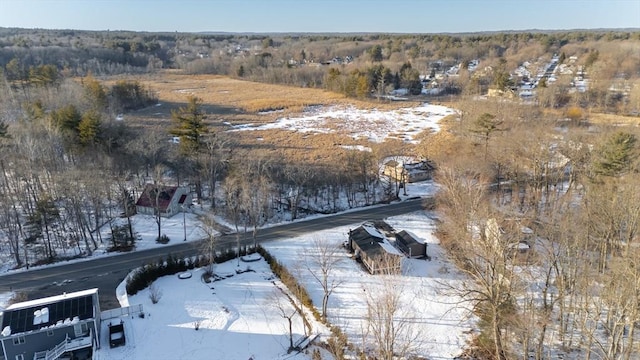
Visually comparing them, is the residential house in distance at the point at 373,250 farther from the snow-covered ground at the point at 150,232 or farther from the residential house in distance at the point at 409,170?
the residential house in distance at the point at 409,170

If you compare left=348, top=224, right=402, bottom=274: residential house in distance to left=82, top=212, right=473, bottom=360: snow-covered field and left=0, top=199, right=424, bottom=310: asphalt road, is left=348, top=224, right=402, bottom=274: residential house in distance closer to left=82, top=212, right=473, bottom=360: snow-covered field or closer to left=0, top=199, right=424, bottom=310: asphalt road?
left=82, top=212, right=473, bottom=360: snow-covered field

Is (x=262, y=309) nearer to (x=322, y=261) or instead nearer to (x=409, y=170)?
(x=322, y=261)

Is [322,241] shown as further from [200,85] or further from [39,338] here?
[200,85]

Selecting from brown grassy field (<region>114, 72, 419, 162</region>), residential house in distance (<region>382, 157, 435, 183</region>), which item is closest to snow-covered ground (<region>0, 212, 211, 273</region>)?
brown grassy field (<region>114, 72, 419, 162</region>)

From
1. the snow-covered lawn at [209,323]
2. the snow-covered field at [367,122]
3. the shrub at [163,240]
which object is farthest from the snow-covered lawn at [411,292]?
the snow-covered field at [367,122]

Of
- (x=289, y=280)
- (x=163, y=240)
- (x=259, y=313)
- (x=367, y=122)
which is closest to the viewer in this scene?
(x=259, y=313)

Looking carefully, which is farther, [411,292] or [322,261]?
[322,261]

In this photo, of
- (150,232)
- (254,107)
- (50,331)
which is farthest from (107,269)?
(254,107)
